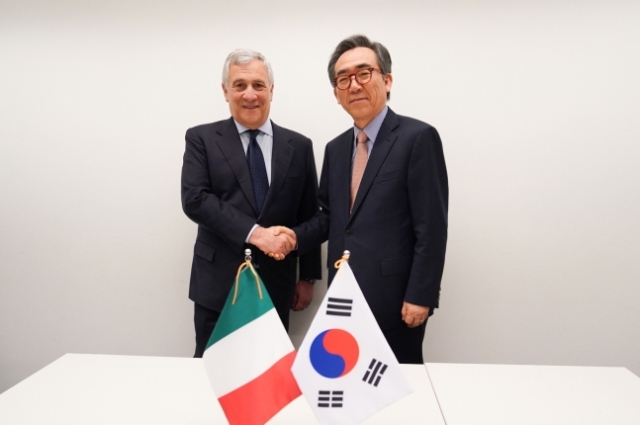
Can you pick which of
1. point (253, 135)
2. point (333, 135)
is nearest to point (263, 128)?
point (253, 135)

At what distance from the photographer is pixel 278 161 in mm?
2088

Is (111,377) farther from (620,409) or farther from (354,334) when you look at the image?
(620,409)

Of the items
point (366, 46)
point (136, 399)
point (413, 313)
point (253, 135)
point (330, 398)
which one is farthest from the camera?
point (253, 135)

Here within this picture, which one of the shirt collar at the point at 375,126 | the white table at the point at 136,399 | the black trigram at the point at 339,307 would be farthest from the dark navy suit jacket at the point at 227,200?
the black trigram at the point at 339,307

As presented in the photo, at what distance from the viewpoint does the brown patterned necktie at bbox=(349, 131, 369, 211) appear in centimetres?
187

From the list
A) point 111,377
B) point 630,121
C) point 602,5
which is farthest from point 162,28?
point 630,121

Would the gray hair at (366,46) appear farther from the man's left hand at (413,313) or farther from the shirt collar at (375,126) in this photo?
the man's left hand at (413,313)

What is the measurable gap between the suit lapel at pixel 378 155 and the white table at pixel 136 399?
0.69 m

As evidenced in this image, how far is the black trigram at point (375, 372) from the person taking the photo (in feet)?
3.48

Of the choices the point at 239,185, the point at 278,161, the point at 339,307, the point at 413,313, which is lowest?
the point at 413,313

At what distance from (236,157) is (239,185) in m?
0.13

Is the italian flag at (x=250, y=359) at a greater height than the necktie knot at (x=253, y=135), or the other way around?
the necktie knot at (x=253, y=135)

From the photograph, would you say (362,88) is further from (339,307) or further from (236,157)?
(339,307)

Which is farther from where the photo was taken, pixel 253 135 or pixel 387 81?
pixel 253 135
